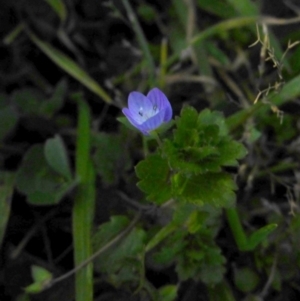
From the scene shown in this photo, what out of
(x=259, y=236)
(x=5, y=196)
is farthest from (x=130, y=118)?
(x=5, y=196)

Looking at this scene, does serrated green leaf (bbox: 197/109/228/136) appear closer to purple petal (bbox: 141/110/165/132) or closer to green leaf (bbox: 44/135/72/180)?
purple petal (bbox: 141/110/165/132)

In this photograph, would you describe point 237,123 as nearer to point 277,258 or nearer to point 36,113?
point 277,258

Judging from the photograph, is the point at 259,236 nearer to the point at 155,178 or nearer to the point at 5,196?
the point at 155,178

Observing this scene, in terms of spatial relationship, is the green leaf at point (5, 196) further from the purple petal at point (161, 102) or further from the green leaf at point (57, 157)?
the purple petal at point (161, 102)

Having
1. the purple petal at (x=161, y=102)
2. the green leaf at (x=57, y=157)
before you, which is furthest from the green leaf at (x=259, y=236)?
the green leaf at (x=57, y=157)

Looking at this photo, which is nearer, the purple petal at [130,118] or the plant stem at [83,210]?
the purple petal at [130,118]

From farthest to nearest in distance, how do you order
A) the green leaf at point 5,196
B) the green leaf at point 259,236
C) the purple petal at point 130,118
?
the green leaf at point 5,196
the green leaf at point 259,236
the purple petal at point 130,118

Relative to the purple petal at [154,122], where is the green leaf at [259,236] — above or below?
below
